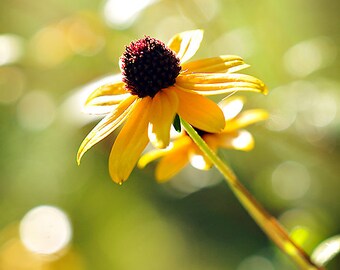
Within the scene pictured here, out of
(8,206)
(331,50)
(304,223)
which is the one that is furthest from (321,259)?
(8,206)

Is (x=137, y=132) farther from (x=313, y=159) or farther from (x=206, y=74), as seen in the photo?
(x=313, y=159)

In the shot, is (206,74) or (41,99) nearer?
(206,74)

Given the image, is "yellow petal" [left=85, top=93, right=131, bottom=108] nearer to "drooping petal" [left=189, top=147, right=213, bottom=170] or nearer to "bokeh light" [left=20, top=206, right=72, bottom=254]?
"drooping petal" [left=189, top=147, right=213, bottom=170]

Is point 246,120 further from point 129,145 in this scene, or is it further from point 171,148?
point 129,145

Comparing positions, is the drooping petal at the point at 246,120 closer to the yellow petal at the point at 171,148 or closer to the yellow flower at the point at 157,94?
the yellow petal at the point at 171,148

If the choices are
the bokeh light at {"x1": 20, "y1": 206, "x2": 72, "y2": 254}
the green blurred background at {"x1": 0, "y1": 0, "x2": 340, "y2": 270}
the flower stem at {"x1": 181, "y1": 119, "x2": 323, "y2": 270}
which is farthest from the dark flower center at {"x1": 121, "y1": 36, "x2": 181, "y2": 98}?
the bokeh light at {"x1": 20, "y1": 206, "x2": 72, "y2": 254}

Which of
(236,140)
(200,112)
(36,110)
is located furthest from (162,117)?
(36,110)
